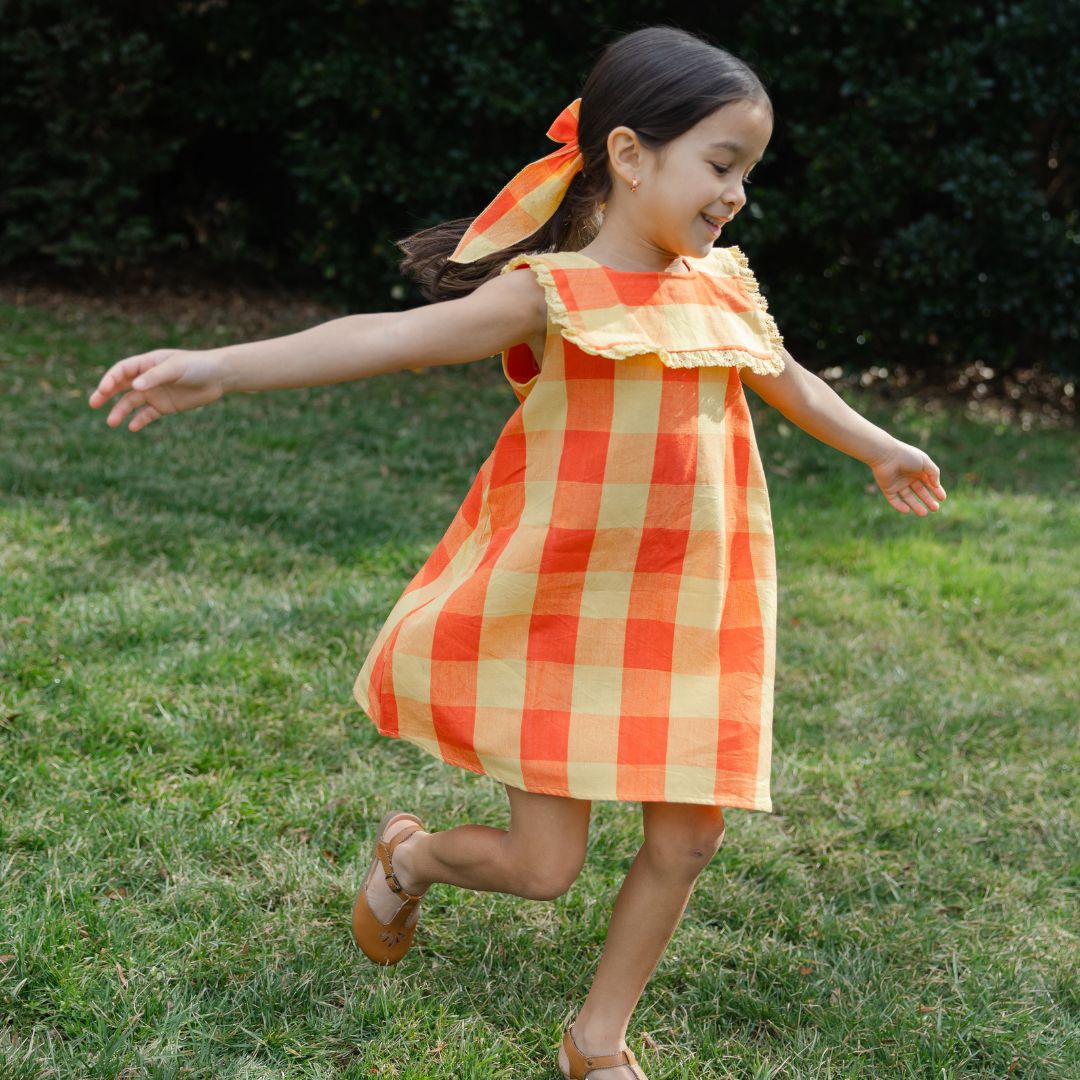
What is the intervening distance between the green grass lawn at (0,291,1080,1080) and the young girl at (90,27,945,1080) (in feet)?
1.18

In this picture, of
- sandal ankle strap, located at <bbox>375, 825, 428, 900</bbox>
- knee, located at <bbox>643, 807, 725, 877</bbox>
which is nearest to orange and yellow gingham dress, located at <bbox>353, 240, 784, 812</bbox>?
knee, located at <bbox>643, 807, 725, 877</bbox>

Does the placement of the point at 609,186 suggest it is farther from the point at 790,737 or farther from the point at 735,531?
the point at 790,737

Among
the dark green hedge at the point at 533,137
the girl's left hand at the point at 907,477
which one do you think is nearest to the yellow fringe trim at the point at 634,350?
the girl's left hand at the point at 907,477

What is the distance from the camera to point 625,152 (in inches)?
81.3

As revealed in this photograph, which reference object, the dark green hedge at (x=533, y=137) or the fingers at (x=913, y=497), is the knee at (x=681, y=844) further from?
the dark green hedge at (x=533, y=137)

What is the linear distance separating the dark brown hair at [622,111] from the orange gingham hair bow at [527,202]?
35mm

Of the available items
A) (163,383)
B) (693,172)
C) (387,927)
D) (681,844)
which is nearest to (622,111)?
(693,172)

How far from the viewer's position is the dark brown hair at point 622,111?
2006 millimetres

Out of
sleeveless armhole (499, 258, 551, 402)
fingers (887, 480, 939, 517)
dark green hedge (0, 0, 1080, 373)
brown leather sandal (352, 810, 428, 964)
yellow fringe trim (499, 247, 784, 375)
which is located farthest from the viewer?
dark green hedge (0, 0, 1080, 373)

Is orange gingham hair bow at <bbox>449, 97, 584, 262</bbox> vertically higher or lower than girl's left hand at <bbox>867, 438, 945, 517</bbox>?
higher

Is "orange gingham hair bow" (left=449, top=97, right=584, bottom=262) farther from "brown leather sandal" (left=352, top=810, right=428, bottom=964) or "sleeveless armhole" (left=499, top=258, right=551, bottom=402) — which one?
"brown leather sandal" (left=352, top=810, right=428, bottom=964)

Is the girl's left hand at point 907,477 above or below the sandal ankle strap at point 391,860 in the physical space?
above

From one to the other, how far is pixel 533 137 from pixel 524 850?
267 inches

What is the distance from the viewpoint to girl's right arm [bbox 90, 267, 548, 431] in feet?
5.86
